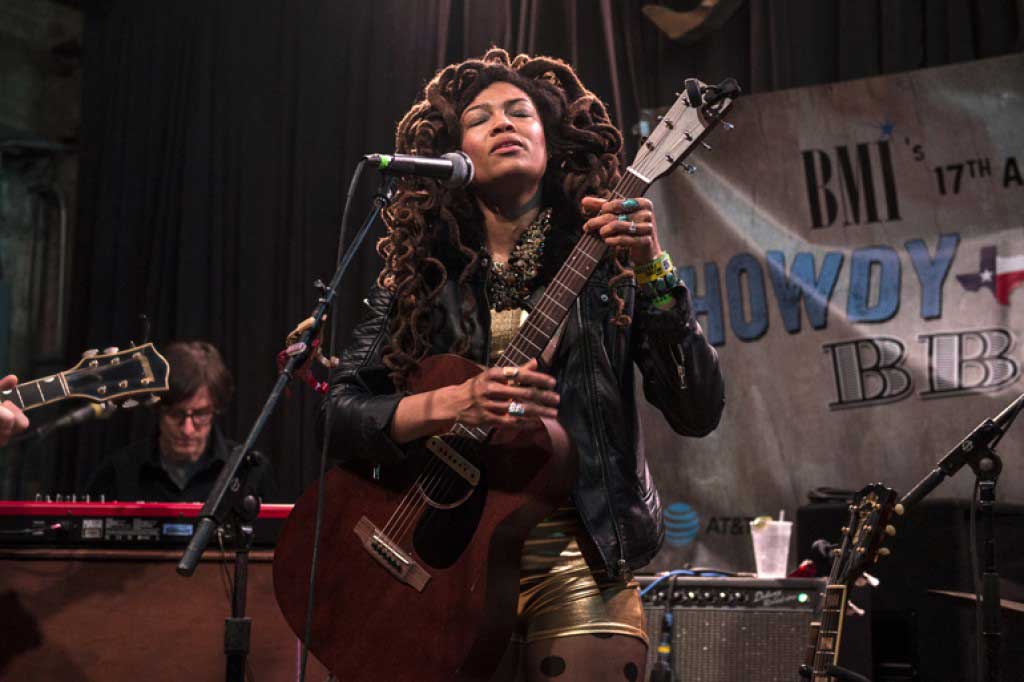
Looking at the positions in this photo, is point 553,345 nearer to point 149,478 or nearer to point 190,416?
point 190,416

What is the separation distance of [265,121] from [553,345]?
14.7ft

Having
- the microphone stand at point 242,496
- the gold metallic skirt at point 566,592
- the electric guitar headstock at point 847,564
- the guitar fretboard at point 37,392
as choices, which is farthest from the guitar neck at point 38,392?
the electric guitar headstock at point 847,564

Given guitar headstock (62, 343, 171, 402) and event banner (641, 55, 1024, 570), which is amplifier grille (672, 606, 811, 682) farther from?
guitar headstock (62, 343, 171, 402)

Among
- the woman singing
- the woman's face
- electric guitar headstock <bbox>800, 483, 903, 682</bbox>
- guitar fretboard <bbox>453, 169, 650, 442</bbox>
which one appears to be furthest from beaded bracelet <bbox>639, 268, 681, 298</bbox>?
electric guitar headstock <bbox>800, 483, 903, 682</bbox>

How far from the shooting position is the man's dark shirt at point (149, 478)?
4.98m

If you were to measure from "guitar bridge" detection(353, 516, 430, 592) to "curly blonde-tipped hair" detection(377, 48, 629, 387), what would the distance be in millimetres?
343

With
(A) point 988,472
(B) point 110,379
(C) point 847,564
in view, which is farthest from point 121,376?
(A) point 988,472

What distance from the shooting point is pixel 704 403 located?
2318mm

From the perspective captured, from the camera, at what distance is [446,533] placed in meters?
2.28

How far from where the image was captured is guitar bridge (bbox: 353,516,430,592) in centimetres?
227

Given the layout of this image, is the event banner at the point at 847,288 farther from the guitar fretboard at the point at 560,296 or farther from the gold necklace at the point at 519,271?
the guitar fretboard at the point at 560,296

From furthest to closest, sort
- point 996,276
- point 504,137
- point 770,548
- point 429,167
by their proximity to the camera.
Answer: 1. point 996,276
2. point 770,548
3. point 504,137
4. point 429,167

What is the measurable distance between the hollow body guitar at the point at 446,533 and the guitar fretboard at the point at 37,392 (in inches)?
53.4

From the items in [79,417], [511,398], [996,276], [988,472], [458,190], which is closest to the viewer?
[511,398]
